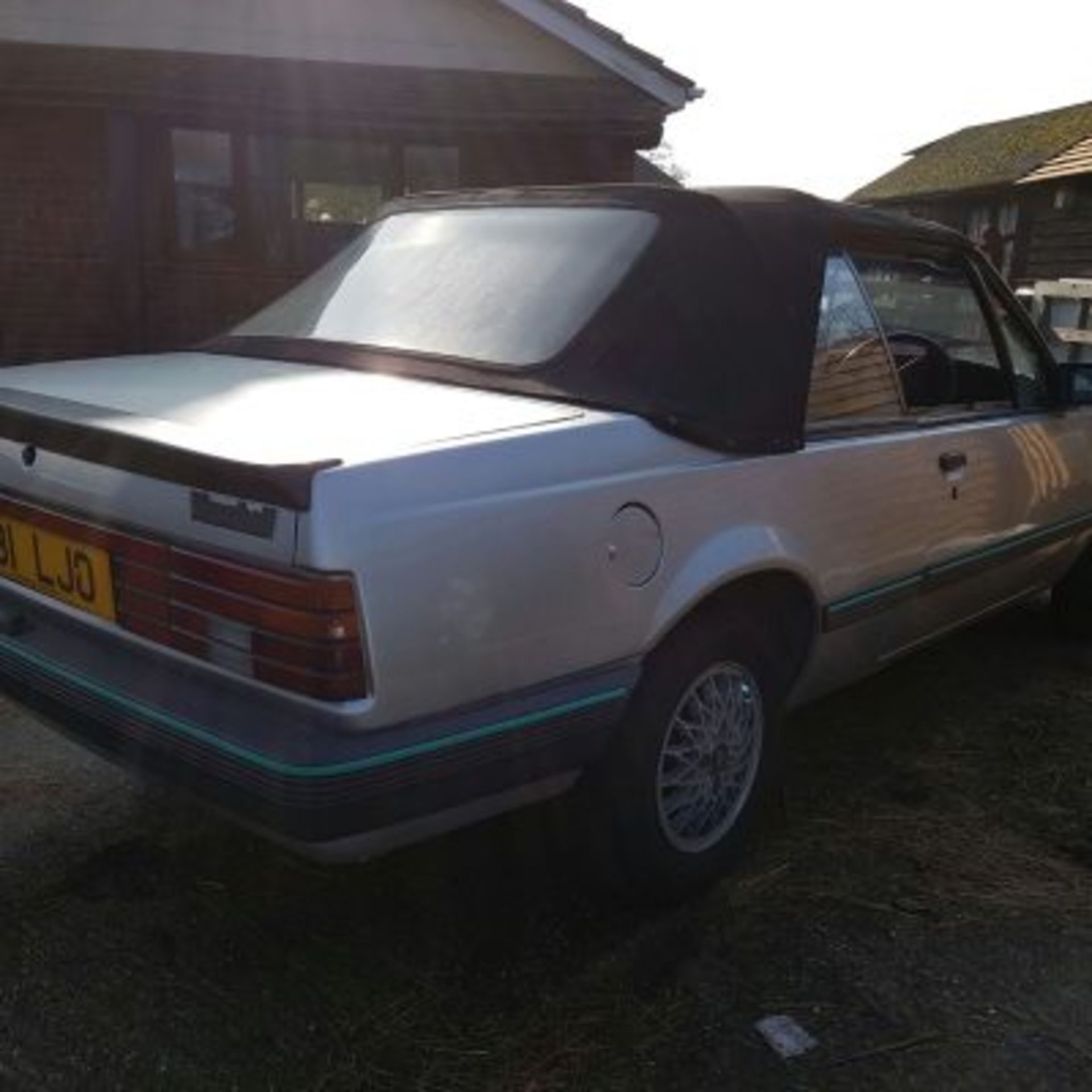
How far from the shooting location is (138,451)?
2.18 m

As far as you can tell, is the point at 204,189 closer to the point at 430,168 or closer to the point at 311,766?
the point at 430,168

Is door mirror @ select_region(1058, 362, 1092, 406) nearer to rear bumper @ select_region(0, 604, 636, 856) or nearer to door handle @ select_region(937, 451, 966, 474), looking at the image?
door handle @ select_region(937, 451, 966, 474)

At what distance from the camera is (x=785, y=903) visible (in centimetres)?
280

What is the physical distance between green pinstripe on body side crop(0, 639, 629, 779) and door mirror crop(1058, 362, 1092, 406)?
2.39m

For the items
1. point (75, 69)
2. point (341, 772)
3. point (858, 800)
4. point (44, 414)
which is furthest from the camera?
point (75, 69)

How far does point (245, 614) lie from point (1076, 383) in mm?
Result: 3095

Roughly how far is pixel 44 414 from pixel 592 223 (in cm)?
135

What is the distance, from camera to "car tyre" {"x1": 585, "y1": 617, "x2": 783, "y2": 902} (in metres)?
2.52

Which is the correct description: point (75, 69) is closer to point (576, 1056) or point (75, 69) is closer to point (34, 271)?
point (34, 271)

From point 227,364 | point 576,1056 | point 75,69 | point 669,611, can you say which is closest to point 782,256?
point 669,611

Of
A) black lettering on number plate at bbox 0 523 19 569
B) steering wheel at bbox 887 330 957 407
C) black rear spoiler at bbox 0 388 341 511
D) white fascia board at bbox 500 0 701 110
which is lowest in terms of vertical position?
black lettering on number plate at bbox 0 523 19 569

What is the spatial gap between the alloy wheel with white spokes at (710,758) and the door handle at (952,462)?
944mm

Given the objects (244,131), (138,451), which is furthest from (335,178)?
(138,451)

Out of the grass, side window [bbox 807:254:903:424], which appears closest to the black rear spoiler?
the grass
